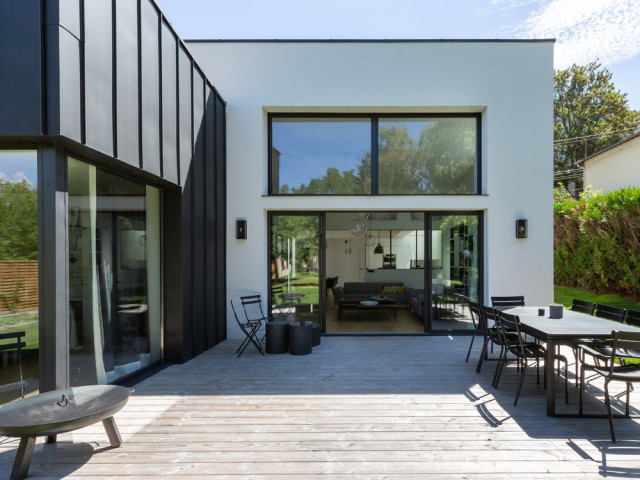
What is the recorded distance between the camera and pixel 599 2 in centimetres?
897

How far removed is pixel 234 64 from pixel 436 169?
4.27 m

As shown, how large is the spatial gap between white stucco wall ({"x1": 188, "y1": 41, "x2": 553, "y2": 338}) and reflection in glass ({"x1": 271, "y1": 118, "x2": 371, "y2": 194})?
32cm

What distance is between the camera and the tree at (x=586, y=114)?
23.0 meters

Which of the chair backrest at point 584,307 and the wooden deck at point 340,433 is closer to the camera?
the wooden deck at point 340,433

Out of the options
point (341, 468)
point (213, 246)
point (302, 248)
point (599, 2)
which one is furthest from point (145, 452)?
point (599, 2)

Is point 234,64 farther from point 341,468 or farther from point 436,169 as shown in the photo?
point 341,468

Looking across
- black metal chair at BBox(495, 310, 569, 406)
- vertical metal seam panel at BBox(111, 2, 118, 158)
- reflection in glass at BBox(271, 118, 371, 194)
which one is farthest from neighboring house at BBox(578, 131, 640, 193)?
vertical metal seam panel at BBox(111, 2, 118, 158)

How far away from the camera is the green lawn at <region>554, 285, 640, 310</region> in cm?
879

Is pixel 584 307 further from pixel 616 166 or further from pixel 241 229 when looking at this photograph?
pixel 616 166

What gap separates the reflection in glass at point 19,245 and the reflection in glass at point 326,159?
4.19 metres

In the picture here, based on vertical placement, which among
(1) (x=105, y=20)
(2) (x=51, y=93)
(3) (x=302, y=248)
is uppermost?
(1) (x=105, y=20)

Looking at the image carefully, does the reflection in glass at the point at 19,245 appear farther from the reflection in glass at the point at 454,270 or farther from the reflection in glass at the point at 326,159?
the reflection in glass at the point at 454,270

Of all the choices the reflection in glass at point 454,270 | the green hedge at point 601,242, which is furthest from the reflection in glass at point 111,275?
the green hedge at point 601,242

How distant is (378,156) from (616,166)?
484 inches
